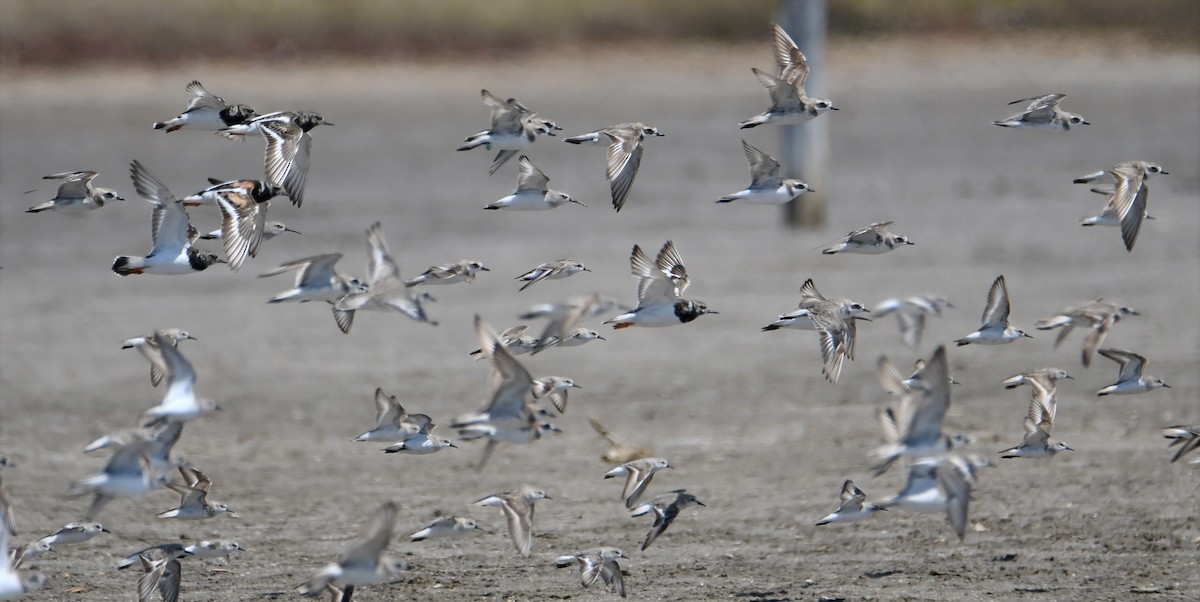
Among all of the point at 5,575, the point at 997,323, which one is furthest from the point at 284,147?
the point at 997,323

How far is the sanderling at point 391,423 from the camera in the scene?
8.80 metres

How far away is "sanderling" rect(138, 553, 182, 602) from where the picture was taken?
8.52 meters

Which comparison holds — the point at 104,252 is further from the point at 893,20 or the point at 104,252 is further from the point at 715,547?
the point at 893,20

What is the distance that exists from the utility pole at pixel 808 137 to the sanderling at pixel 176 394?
14683 millimetres

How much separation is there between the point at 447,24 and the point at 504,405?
88.1 ft

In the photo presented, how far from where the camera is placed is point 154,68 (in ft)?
104

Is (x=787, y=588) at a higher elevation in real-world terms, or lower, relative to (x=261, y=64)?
higher

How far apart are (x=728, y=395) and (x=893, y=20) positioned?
2047 cm

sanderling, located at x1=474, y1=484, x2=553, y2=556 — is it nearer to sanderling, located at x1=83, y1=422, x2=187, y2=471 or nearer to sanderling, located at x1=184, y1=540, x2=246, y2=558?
sanderling, located at x1=184, y1=540, x2=246, y2=558

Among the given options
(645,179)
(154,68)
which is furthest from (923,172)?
(154,68)

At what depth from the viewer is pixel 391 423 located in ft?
28.9

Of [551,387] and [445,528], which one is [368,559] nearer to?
[445,528]

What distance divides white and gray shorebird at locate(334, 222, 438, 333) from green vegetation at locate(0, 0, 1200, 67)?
23.9m

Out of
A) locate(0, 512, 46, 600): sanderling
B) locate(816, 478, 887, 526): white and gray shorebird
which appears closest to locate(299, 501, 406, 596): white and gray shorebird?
locate(0, 512, 46, 600): sanderling
